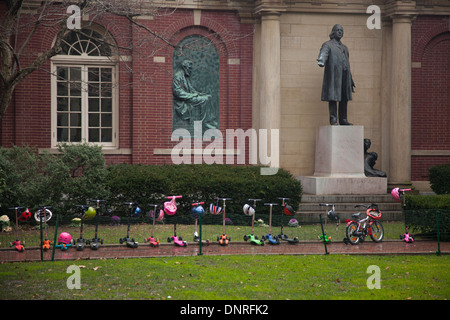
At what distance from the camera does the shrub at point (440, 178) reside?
760 inches

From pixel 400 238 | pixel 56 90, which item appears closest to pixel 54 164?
pixel 56 90

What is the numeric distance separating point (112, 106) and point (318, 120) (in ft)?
21.7

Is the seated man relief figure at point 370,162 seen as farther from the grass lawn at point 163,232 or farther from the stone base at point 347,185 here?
the grass lawn at point 163,232

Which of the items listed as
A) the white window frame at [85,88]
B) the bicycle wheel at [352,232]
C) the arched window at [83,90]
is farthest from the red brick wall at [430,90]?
the arched window at [83,90]

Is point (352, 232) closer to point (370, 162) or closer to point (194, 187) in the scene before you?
point (194, 187)

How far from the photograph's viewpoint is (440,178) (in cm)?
1955

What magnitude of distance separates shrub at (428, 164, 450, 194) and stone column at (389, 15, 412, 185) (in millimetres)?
881

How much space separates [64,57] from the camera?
65.3 feet

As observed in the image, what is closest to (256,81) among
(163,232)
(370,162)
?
(370,162)

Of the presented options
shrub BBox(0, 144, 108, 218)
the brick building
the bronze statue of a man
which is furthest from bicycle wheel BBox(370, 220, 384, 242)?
the brick building

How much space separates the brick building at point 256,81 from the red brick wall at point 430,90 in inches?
1.3

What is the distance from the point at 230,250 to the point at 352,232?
2.65 m

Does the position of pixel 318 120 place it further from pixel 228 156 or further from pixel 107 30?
pixel 107 30

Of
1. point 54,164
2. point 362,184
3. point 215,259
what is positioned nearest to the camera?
point 215,259
